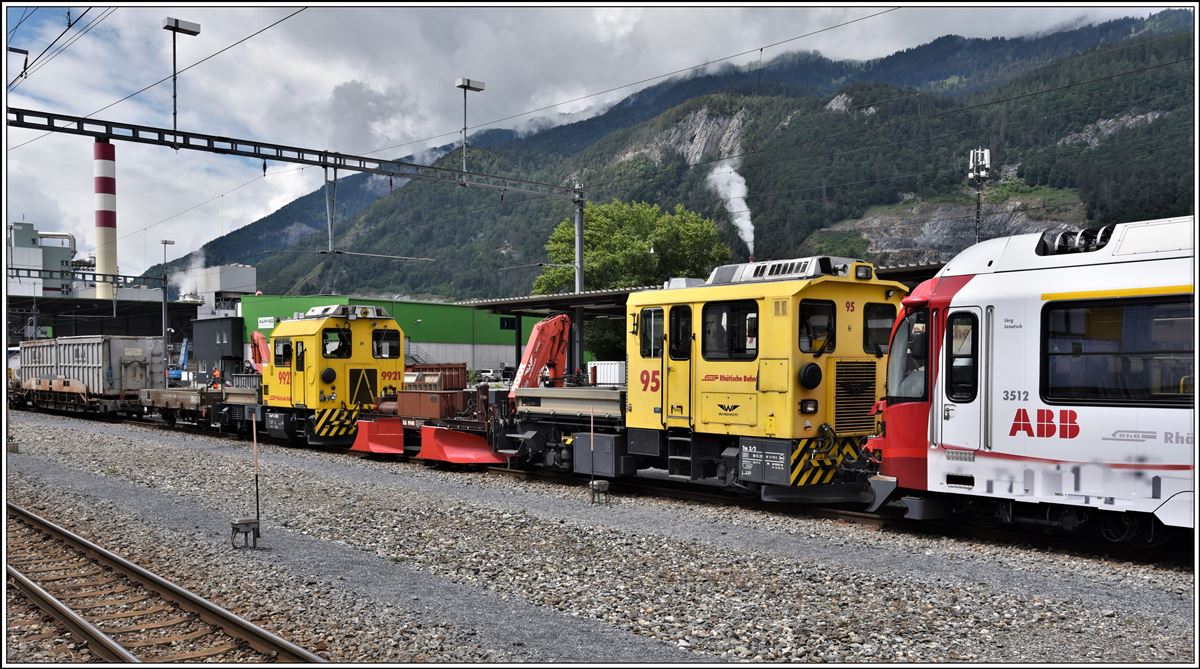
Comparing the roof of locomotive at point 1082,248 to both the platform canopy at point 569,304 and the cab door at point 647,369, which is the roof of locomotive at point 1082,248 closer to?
the cab door at point 647,369

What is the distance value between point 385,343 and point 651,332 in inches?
408

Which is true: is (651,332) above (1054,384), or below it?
above

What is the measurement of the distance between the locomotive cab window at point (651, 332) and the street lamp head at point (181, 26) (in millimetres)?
12948

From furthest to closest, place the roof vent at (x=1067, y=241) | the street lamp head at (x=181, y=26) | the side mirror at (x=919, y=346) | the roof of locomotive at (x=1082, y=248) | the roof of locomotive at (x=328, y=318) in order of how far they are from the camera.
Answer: the roof of locomotive at (x=328, y=318) < the street lamp head at (x=181, y=26) < the side mirror at (x=919, y=346) < the roof vent at (x=1067, y=241) < the roof of locomotive at (x=1082, y=248)

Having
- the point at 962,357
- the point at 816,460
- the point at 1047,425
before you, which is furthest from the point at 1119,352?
the point at 816,460

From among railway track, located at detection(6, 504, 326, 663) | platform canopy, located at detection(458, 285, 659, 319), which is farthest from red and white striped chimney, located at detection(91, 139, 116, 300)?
railway track, located at detection(6, 504, 326, 663)

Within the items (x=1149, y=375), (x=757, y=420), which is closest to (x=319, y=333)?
(x=757, y=420)

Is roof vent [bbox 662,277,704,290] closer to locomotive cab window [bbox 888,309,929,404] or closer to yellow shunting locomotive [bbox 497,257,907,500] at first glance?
yellow shunting locomotive [bbox 497,257,907,500]

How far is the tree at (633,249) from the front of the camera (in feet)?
181

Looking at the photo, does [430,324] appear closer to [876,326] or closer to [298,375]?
[298,375]

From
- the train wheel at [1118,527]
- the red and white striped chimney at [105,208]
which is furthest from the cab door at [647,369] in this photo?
the red and white striped chimney at [105,208]

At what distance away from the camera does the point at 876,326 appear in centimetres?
1288

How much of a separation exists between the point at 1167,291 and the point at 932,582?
356 cm

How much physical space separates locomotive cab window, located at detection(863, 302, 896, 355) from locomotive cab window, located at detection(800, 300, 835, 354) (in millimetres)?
713
